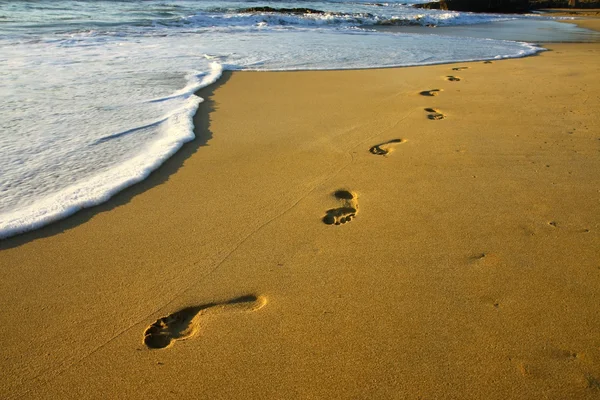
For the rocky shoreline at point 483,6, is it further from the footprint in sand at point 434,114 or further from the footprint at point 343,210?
the footprint at point 343,210

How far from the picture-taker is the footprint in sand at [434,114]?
452 cm

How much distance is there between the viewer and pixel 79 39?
30.8 ft

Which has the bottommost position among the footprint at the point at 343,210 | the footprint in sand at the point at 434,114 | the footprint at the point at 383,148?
the footprint at the point at 343,210

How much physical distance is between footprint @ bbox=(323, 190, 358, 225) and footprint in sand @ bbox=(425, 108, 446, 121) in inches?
75.7

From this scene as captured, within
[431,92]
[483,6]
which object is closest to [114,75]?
[431,92]

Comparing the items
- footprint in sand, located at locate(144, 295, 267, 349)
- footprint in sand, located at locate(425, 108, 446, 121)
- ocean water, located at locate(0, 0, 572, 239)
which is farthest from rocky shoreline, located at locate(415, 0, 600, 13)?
footprint in sand, located at locate(144, 295, 267, 349)

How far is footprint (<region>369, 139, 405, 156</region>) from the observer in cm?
363

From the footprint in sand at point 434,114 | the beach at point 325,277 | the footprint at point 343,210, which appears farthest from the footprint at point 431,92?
the footprint at point 343,210

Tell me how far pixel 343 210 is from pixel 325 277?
72 centimetres

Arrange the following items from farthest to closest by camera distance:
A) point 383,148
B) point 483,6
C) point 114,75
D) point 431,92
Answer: point 483,6 < point 114,75 < point 431,92 < point 383,148

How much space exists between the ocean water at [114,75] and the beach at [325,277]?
33 centimetres

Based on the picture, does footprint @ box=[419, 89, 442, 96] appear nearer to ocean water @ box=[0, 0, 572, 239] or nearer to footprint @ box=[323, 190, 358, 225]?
ocean water @ box=[0, 0, 572, 239]

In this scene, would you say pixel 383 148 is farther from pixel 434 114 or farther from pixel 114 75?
pixel 114 75

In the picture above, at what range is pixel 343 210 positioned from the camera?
2764 millimetres
